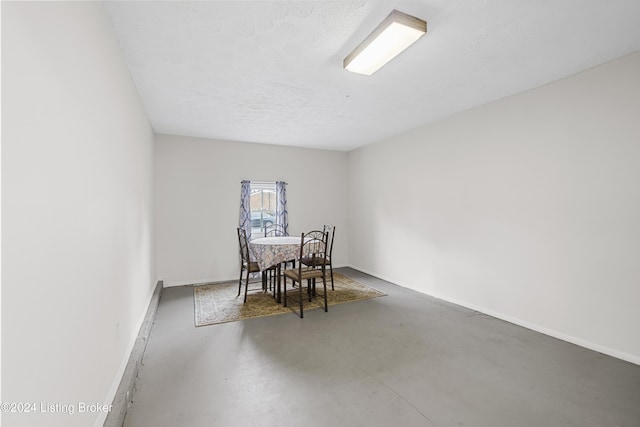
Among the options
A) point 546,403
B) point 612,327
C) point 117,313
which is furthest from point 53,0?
point 612,327

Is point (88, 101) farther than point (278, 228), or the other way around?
point (278, 228)

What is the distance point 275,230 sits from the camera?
5.18 m

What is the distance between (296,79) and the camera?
8.73 feet

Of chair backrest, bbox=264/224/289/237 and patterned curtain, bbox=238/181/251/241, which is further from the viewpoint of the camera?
chair backrest, bbox=264/224/289/237

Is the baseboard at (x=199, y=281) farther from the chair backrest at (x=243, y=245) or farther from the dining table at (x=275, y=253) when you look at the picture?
the dining table at (x=275, y=253)

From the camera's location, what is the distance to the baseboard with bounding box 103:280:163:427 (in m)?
1.58

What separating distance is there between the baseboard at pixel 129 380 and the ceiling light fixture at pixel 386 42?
2.85m

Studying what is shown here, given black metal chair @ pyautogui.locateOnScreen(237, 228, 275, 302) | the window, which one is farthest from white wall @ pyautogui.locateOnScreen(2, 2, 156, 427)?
the window

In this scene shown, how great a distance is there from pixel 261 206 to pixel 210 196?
95 cm

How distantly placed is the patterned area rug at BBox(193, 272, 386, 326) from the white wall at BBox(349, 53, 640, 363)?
1.06m

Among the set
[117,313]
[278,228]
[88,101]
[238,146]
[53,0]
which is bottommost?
[117,313]

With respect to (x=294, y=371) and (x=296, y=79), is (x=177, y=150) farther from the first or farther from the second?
(x=294, y=371)

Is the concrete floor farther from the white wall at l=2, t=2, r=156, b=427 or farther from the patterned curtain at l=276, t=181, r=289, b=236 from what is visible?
the patterned curtain at l=276, t=181, r=289, b=236

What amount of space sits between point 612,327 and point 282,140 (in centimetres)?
470
